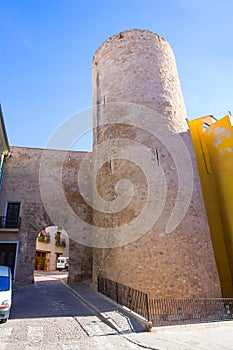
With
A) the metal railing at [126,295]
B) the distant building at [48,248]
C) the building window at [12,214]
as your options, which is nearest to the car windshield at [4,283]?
the metal railing at [126,295]

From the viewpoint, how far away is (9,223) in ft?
49.1

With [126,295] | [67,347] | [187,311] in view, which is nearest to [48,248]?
[126,295]

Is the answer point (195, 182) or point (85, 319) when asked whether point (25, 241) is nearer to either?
point (85, 319)

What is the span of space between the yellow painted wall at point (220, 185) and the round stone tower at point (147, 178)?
90.1 inches

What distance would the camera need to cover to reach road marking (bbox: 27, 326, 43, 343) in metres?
5.26

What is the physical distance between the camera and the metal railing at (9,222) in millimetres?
14768

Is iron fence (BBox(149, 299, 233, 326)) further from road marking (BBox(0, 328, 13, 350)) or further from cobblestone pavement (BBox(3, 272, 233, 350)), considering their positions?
road marking (BBox(0, 328, 13, 350))

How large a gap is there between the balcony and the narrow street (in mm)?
6508

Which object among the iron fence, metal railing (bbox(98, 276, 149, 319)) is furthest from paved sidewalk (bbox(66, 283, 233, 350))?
the iron fence

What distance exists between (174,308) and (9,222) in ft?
34.8

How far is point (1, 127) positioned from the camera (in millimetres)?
12859

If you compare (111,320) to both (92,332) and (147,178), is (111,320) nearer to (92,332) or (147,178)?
(92,332)

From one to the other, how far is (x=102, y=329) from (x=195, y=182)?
7488 millimetres

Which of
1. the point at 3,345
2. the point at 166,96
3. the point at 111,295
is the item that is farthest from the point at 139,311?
the point at 166,96
